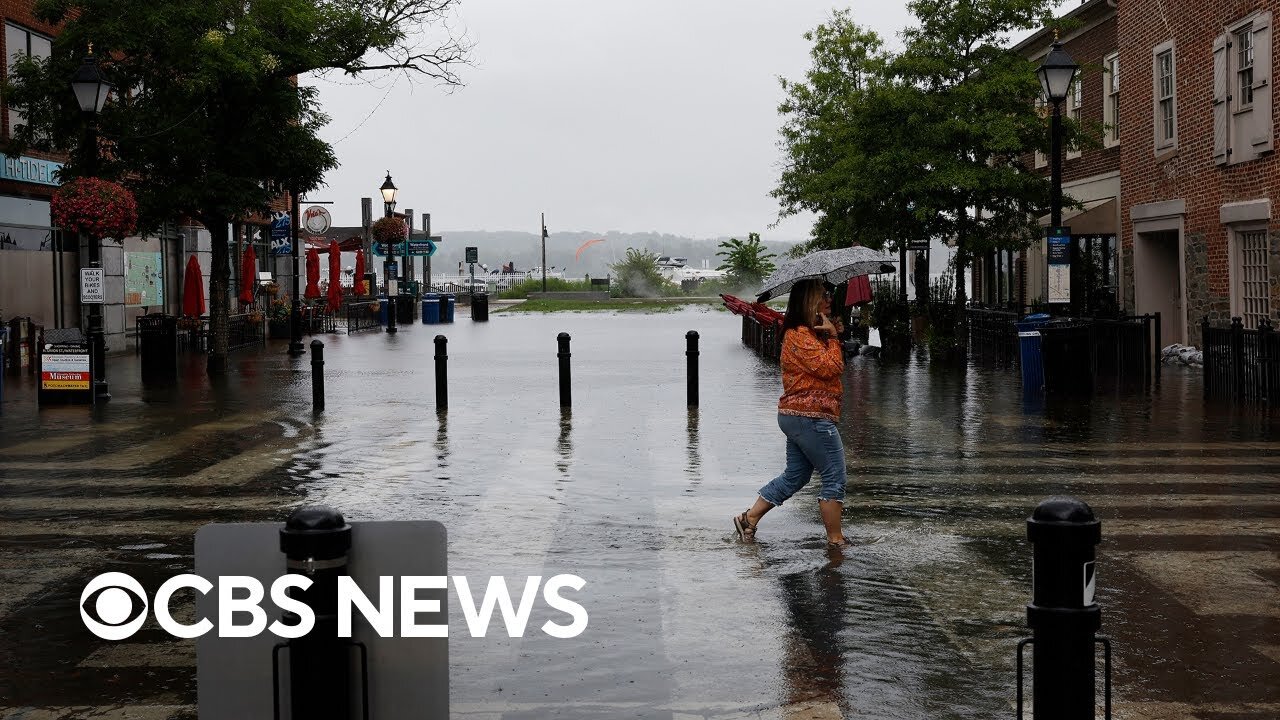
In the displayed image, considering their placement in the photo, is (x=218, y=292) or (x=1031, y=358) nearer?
(x=1031, y=358)

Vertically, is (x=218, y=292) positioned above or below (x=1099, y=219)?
below

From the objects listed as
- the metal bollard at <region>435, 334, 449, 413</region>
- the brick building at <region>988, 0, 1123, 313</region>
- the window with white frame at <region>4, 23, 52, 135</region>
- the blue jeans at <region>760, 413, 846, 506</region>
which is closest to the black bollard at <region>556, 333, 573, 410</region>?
the metal bollard at <region>435, 334, 449, 413</region>

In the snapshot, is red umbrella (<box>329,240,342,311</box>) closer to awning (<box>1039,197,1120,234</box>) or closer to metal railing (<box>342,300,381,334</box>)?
metal railing (<box>342,300,381,334</box>)

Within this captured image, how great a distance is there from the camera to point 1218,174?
25.2 meters

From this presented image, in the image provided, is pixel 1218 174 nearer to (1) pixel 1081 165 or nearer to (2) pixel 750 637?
(1) pixel 1081 165

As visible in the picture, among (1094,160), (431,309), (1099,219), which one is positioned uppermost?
(1094,160)

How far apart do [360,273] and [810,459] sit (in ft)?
154

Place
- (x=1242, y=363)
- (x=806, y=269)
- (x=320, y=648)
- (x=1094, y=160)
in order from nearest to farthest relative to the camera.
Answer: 1. (x=320, y=648)
2. (x=806, y=269)
3. (x=1242, y=363)
4. (x=1094, y=160)

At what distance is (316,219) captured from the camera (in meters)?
55.9

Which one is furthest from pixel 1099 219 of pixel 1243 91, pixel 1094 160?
pixel 1243 91

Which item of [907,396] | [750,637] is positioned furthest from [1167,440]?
[750,637]

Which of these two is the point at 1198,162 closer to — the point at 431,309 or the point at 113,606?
the point at 113,606

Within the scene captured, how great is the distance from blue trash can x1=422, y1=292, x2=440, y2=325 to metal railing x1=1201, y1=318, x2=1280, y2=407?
35381 mm

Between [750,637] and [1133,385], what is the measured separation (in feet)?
51.2
